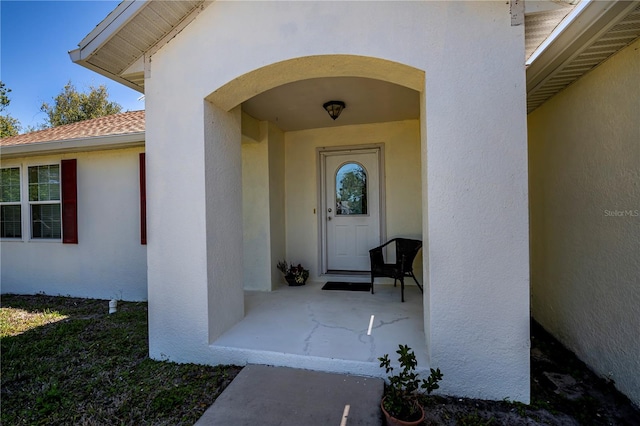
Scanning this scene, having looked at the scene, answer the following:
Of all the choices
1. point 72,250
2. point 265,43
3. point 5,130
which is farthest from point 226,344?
point 5,130

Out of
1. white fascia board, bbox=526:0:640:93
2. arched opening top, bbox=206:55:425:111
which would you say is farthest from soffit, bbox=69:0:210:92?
white fascia board, bbox=526:0:640:93

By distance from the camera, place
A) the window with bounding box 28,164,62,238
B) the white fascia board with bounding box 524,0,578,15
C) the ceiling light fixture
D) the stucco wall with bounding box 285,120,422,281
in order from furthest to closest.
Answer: the window with bounding box 28,164,62,238, the stucco wall with bounding box 285,120,422,281, the ceiling light fixture, the white fascia board with bounding box 524,0,578,15

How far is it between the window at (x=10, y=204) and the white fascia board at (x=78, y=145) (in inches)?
20.6

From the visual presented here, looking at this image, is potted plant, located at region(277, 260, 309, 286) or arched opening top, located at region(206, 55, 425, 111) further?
potted plant, located at region(277, 260, 309, 286)

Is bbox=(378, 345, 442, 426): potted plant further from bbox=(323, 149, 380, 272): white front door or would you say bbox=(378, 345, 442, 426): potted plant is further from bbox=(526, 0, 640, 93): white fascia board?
bbox=(323, 149, 380, 272): white front door

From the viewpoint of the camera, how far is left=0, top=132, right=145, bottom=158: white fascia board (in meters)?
4.56

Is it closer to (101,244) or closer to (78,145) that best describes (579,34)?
(78,145)

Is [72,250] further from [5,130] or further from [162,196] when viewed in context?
[5,130]

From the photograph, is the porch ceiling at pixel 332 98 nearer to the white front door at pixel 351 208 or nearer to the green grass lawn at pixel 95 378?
the white front door at pixel 351 208

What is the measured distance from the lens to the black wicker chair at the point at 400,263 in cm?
398

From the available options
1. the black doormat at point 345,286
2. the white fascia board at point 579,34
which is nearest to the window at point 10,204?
the black doormat at point 345,286

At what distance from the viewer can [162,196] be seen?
277cm

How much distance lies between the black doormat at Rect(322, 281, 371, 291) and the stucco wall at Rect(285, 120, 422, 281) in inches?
11.4

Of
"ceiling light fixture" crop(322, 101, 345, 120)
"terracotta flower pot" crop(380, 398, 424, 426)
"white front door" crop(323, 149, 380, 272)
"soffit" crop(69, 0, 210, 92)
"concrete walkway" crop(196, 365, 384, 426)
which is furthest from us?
"white front door" crop(323, 149, 380, 272)
